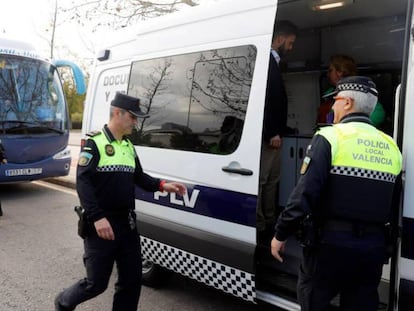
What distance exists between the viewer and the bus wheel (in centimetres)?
354

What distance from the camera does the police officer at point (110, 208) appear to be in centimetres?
246

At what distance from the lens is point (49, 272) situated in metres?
3.98

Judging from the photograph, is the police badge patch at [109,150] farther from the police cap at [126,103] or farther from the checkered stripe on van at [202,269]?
the checkered stripe on van at [202,269]

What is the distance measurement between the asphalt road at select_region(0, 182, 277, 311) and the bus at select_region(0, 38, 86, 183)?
104 centimetres

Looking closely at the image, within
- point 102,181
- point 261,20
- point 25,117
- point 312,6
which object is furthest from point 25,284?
A: point 25,117

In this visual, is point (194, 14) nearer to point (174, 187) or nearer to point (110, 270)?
point (174, 187)

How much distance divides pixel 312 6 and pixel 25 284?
342 cm

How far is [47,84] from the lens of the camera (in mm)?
7992

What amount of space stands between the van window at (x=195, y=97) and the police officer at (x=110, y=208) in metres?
0.53

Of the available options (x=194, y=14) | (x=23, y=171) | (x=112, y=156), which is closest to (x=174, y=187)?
(x=112, y=156)

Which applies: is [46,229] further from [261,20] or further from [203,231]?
[261,20]

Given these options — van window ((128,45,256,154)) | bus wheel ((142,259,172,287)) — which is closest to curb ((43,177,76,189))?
bus wheel ((142,259,172,287))

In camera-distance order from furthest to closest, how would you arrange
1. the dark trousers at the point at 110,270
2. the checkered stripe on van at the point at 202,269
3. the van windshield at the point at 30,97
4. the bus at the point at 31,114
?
1. the van windshield at the point at 30,97
2. the bus at the point at 31,114
3. the checkered stripe on van at the point at 202,269
4. the dark trousers at the point at 110,270

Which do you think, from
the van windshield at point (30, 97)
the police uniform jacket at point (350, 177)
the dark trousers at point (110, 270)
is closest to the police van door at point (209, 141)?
the dark trousers at point (110, 270)
